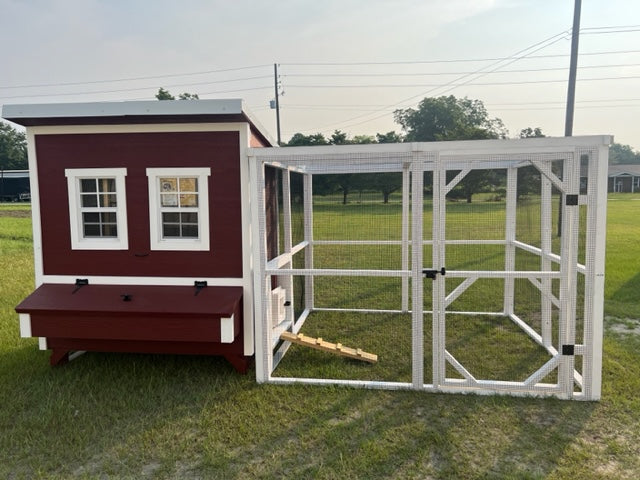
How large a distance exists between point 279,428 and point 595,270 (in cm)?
275

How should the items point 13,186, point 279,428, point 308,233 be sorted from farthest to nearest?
point 13,186, point 308,233, point 279,428

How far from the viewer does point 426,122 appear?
6456cm

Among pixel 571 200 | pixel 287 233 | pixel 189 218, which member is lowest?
pixel 287 233

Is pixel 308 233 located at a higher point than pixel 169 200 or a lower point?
lower

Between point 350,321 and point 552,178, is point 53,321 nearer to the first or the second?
point 350,321

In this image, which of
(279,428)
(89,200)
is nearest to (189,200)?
(89,200)

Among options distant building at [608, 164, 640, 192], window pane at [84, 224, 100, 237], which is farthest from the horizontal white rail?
distant building at [608, 164, 640, 192]

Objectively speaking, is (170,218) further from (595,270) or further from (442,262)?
(595,270)

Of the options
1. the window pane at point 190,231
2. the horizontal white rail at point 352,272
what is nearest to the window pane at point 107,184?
the window pane at point 190,231

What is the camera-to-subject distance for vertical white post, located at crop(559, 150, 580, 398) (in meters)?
3.76

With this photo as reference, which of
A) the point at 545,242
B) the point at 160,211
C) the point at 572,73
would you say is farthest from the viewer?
the point at 572,73

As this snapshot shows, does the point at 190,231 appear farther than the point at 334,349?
No

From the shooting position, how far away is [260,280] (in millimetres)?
4156

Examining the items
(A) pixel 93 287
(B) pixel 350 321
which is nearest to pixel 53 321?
(A) pixel 93 287
